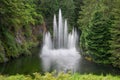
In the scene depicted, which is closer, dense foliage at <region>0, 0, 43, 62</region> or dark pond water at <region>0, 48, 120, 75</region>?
dark pond water at <region>0, 48, 120, 75</region>

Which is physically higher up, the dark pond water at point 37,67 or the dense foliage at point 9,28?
the dense foliage at point 9,28

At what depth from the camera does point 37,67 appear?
21672mm

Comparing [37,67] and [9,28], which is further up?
[9,28]

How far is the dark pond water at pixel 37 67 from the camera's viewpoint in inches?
786

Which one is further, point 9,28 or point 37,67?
point 9,28

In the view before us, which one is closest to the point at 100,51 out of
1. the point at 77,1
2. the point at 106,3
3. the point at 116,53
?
the point at 116,53

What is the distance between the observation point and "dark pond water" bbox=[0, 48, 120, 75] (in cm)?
1995

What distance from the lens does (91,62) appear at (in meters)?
24.5

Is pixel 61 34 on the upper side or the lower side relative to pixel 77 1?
lower

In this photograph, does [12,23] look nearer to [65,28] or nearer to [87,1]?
[87,1]

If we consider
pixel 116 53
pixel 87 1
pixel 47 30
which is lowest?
pixel 116 53

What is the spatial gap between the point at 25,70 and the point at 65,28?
961 inches

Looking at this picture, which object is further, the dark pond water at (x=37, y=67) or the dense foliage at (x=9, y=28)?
the dense foliage at (x=9, y=28)

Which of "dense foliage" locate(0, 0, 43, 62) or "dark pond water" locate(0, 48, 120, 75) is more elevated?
"dense foliage" locate(0, 0, 43, 62)
